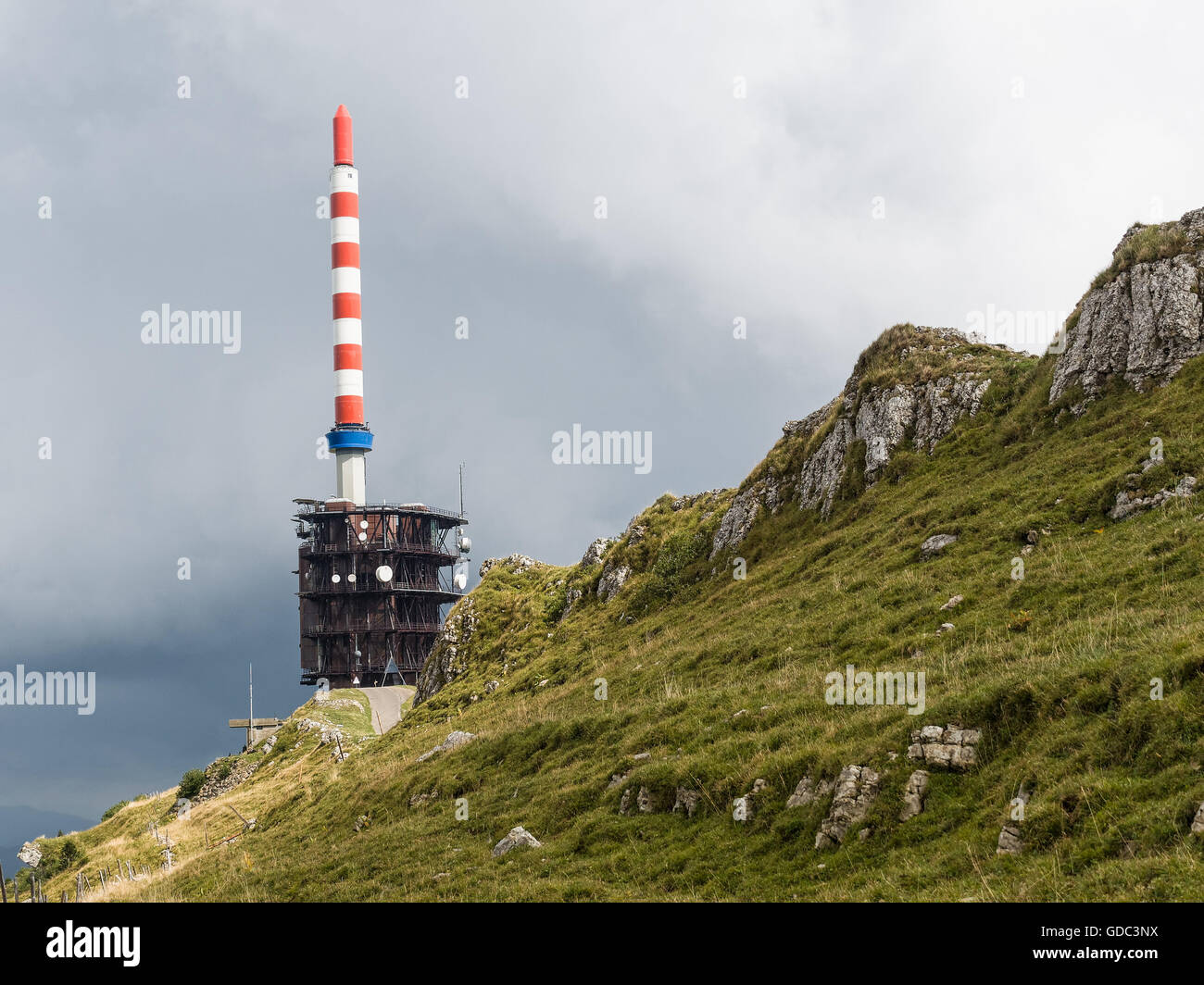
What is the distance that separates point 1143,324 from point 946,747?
1015 inches

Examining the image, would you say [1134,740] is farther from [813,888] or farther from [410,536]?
[410,536]

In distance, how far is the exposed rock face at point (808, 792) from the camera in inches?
722

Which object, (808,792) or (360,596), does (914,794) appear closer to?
(808,792)

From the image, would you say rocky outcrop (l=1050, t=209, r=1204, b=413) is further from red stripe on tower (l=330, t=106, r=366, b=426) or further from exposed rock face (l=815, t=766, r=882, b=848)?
red stripe on tower (l=330, t=106, r=366, b=426)

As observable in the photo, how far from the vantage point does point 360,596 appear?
427 feet

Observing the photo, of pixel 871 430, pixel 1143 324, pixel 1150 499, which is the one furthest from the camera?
pixel 871 430

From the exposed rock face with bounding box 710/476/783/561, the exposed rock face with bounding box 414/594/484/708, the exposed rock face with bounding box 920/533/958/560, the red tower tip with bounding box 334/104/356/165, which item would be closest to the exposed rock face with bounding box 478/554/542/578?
the exposed rock face with bounding box 414/594/484/708

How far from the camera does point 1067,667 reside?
58.2 ft

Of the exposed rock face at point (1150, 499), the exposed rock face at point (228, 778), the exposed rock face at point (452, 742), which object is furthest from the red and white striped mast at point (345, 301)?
the exposed rock face at point (1150, 499)

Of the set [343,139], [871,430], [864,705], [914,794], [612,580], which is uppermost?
[343,139]

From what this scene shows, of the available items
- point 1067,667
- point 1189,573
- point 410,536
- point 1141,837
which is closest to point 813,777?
point 1067,667

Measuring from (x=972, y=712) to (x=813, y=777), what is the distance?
10.9 ft

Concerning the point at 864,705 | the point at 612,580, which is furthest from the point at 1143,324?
the point at 612,580

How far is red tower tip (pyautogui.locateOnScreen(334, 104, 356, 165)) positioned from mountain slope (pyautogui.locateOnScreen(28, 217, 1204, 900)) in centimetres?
9049
